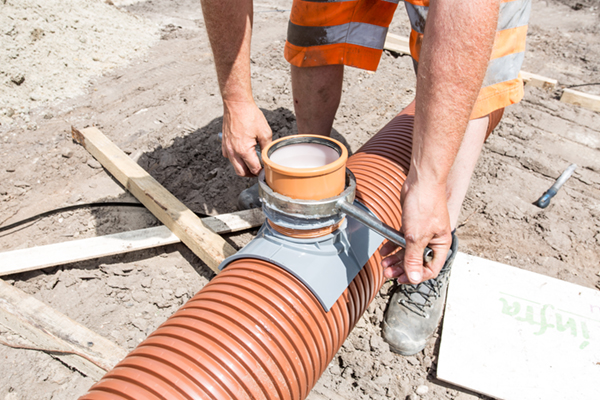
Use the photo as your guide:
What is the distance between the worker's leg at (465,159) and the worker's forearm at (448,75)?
556 mm

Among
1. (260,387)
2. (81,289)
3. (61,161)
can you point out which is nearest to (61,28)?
(61,161)

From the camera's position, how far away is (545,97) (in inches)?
152

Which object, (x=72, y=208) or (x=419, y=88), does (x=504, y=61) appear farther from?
(x=72, y=208)

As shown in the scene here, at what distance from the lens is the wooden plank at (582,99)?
12.1 feet

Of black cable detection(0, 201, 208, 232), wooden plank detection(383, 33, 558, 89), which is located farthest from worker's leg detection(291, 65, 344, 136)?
wooden plank detection(383, 33, 558, 89)

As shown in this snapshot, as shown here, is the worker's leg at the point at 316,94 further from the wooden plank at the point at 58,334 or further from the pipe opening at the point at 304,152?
the wooden plank at the point at 58,334

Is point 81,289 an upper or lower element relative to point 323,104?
lower

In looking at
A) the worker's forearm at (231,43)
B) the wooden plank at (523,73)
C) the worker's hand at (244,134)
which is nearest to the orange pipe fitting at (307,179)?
the worker's hand at (244,134)

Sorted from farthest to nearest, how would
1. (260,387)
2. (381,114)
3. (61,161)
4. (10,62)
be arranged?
(10,62) → (381,114) → (61,161) → (260,387)

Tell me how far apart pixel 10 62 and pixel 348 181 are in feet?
12.8

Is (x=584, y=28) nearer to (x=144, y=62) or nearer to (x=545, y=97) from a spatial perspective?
(x=545, y=97)

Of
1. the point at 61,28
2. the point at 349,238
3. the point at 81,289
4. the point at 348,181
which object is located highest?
the point at 348,181

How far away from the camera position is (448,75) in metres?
1.09

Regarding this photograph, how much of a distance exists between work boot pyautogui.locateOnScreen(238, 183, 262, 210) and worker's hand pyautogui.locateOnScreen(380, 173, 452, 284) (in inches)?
52.5
